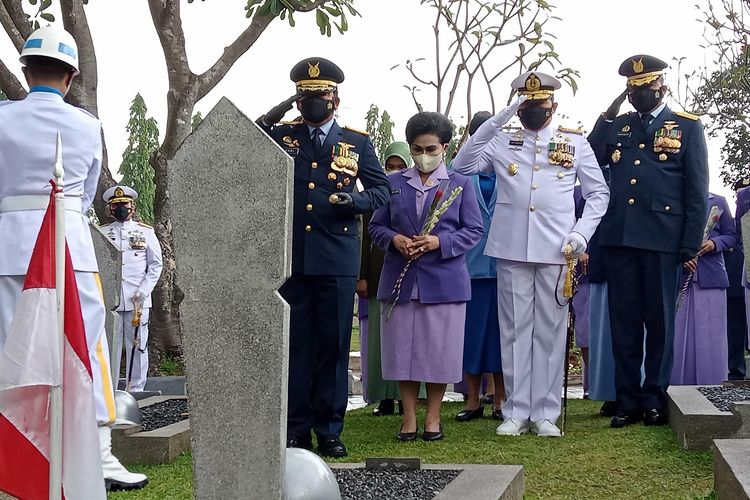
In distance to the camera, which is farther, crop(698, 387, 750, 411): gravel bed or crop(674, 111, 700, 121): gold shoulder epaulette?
crop(674, 111, 700, 121): gold shoulder epaulette

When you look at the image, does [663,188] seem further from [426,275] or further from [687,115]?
[426,275]

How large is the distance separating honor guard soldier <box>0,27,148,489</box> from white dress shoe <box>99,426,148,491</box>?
330 mm

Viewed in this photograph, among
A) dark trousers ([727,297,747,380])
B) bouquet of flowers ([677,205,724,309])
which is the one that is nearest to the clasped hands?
bouquet of flowers ([677,205,724,309])

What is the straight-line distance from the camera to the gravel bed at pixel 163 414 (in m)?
7.28

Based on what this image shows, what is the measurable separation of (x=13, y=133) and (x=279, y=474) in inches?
79.4

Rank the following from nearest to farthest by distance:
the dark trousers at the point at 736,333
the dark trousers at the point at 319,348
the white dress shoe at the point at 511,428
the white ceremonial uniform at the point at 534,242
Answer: the dark trousers at the point at 319,348, the white dress shoe at the point at 511,428, the white ceremonial uniform at the point at 534,242, the dark trousers at the point at 736,333

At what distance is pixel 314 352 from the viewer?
6.30m

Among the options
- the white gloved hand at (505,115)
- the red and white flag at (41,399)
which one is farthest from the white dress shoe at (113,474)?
the white gloved hand at (505,115)

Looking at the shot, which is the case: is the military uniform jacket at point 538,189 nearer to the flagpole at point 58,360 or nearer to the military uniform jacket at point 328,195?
the military uniform jacket at point 328,195

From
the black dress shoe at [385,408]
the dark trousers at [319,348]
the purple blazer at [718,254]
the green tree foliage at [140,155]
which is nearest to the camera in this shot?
the dark trousers at [319,348]

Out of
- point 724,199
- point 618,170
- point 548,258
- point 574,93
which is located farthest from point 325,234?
point 574,93

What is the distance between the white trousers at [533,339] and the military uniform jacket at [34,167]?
3007 millimetres

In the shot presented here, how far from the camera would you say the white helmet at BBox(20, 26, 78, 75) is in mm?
4754

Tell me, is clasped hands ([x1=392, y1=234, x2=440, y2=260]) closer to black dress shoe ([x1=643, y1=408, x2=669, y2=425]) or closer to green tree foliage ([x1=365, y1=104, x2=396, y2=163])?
black dress shoe ([x1=643, y1=408, x2=669, y2=425])
